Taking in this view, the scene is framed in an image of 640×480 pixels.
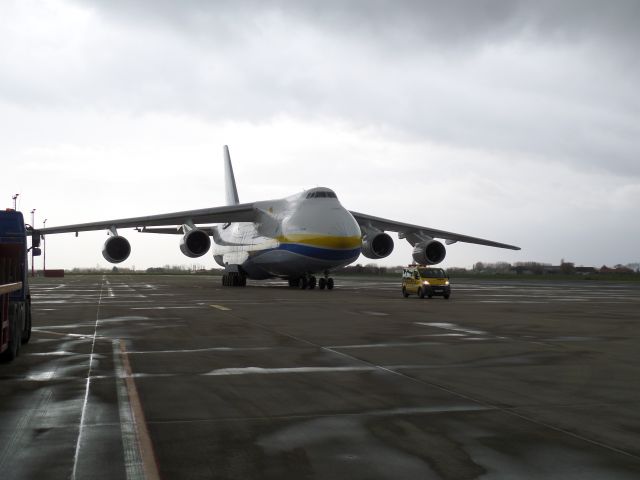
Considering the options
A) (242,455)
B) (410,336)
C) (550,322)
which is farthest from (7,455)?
(550,322)

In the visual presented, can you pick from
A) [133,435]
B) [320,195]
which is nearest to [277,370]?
[133,435]

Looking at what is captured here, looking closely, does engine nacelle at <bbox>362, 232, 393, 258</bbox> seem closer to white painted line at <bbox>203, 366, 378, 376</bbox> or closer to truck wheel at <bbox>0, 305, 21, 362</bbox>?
truck wheel at <bbox>0, 305, 21, 362</bbox>

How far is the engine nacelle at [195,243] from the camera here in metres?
39.0

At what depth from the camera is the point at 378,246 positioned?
39188 millimetres

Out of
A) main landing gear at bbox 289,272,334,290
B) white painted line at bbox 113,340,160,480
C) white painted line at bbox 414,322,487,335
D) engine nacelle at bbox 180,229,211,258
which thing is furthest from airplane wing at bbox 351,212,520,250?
white painted line at bbox 113,340,160,480

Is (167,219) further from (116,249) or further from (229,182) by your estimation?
(229,182)

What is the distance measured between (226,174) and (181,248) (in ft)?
58.1

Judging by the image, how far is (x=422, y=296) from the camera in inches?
1166

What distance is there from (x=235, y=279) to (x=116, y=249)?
929 centimetres

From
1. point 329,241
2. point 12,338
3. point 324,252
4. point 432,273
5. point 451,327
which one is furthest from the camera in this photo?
point 324,252

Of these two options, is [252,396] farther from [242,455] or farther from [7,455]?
[7,455]

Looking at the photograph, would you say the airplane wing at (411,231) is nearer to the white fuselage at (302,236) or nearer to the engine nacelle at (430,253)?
the engine nacelle at (430,253)

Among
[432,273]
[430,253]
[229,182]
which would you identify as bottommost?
[432,273]

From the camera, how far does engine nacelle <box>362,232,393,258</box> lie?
128 feet
